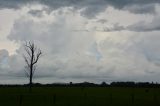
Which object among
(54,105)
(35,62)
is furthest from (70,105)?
(35,62)

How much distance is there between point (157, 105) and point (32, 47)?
49432mm

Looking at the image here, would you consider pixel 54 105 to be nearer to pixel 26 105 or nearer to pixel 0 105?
pixel 26 105

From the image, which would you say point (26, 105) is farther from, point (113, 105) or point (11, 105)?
point (113, 105)

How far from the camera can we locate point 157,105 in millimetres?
46438

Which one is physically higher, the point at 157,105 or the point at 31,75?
the point at 31,75

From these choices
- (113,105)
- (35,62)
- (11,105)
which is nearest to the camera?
(11,105)

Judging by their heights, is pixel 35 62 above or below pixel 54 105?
above

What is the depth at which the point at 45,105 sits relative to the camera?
148 feet

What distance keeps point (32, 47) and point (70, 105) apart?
4707 centimetres

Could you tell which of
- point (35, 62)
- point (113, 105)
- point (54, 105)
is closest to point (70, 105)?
point (54, 105)

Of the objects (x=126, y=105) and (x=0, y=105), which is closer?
(x=0, y=105)

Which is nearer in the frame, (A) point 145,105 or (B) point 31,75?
(A) point 145,105

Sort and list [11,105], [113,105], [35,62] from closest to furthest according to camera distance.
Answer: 1. [11,105]
2. [113,105]
3. [35,62]

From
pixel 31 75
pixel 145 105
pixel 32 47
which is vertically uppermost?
pixel 32 47
